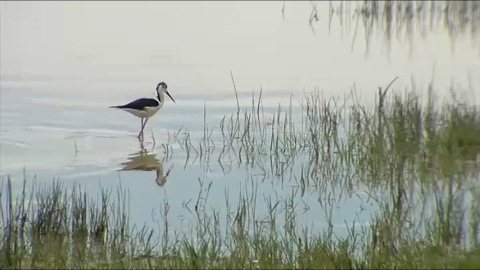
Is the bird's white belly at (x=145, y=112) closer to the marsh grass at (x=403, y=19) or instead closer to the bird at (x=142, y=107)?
the bird at (x=142, y=107)

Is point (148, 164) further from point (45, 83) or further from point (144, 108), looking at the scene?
point (45, 83)

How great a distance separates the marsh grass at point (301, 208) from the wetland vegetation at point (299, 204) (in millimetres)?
11

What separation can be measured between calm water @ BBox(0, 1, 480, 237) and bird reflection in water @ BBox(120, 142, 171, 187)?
0.08 ft

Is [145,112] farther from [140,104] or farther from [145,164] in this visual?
[145,164]

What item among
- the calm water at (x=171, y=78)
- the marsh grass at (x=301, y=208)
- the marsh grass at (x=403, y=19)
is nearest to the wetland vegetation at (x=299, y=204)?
the marsh grass at (x=301, y=208)

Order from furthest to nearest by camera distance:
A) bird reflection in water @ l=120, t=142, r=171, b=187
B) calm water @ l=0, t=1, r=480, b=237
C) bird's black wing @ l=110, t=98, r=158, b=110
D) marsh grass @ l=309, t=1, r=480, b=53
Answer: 1. marsh grass @ l=309, t=1, r=480, b=53
2. bird's black wing @ l=110, t=98, r=158, b=110
3. bird reflection in water @ l=120, t=142, r=171, b=187
4. calm water @ l=0, t=1, r=480, b=237

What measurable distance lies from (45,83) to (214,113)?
2.66 meters

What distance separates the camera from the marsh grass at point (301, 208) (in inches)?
181

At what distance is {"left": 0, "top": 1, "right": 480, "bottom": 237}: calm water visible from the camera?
22.4 feet

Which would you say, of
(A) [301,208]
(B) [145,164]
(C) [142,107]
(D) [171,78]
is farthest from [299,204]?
(D) [171,78]

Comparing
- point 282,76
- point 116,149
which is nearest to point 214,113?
point 116,149

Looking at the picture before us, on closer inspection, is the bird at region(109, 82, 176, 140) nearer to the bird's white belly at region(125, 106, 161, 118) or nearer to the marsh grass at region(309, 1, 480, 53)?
the bird's white belly at region(125, 106, 161, 118)

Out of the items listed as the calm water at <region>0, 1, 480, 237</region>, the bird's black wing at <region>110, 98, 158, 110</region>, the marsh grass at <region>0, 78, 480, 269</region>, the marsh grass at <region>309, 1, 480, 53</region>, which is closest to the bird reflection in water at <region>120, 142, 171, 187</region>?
the calm water at <region>0, 1, 480, 237</region>

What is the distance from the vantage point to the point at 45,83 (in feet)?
35.4
